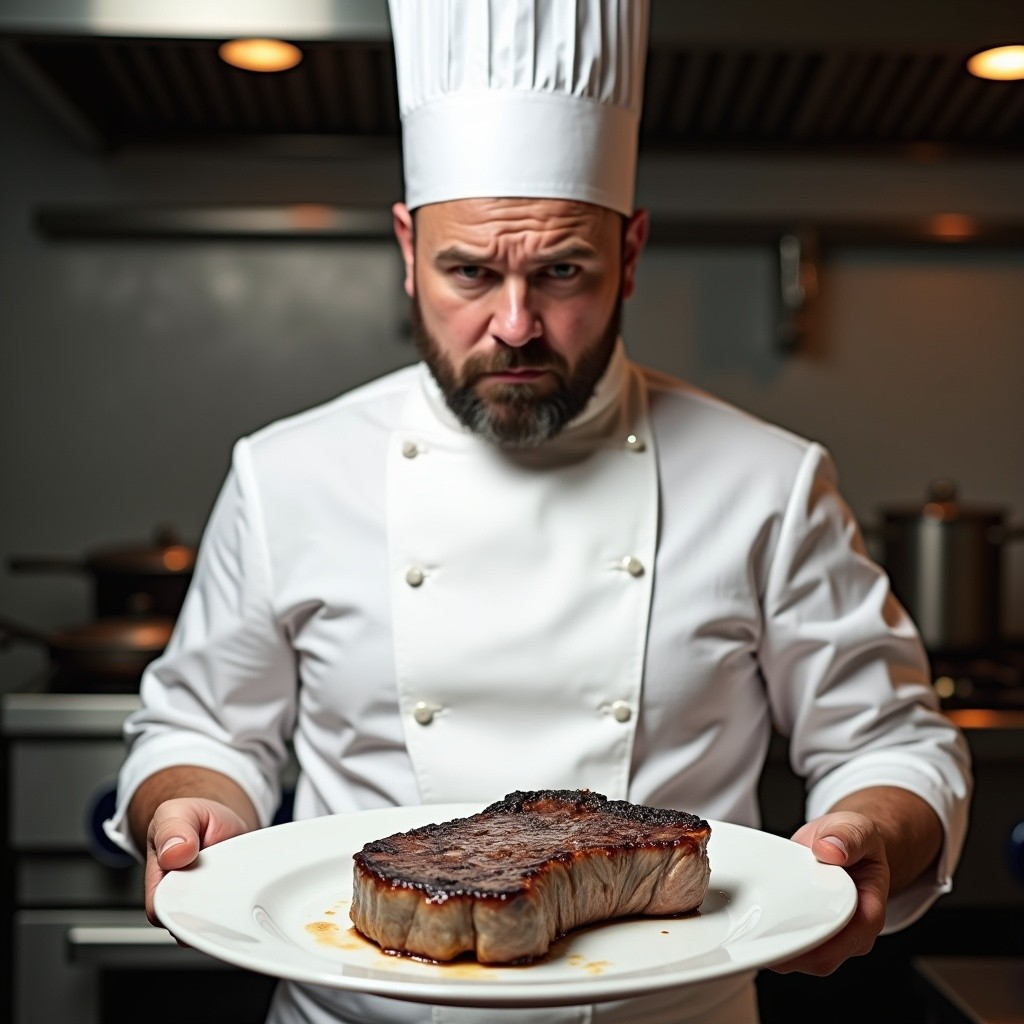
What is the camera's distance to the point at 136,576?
7.91 ft

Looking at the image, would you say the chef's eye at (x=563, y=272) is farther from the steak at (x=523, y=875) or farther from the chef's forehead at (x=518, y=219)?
the steak at (x=523, y=875)

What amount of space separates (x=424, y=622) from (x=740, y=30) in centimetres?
109

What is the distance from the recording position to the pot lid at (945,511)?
7.87ft

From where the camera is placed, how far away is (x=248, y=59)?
86.8 inches

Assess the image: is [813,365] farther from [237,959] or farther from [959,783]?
[237,959]

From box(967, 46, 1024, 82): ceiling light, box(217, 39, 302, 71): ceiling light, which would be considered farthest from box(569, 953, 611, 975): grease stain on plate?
box(967, 46, 1024, 82): ceiling light

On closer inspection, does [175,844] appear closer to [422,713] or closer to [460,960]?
[460,960]

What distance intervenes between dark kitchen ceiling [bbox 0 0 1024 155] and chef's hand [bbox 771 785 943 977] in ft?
3.89

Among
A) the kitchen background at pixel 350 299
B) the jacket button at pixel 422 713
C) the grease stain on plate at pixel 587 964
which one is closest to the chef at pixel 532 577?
the jacket button at pixel 422 713

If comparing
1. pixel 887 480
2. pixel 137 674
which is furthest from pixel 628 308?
pixel 137 674

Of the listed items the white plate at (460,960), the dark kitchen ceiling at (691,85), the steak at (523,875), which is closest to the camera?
the white plate at (460,960)

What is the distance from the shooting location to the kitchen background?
269 centimetres

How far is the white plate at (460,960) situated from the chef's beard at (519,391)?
1.26ft

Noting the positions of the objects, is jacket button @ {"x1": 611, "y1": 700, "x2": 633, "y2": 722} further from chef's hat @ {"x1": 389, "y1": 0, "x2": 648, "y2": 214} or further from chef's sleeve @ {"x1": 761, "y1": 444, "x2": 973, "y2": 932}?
chef's hat @ {"x1": 389, "y1": 0, "x2": 648, "y2": 214}
